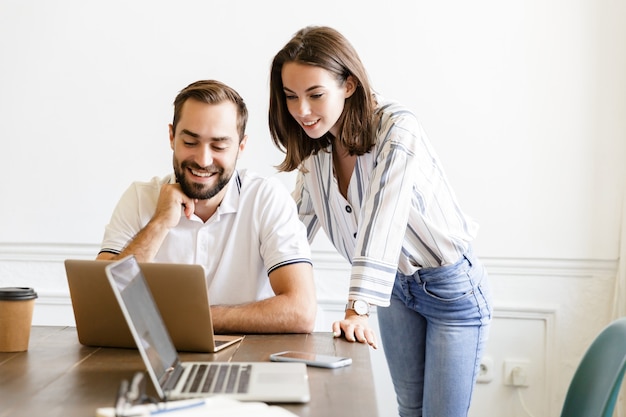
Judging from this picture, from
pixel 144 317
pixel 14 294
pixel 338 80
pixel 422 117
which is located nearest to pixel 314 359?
pixel 144 317

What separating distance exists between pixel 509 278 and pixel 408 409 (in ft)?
2.80

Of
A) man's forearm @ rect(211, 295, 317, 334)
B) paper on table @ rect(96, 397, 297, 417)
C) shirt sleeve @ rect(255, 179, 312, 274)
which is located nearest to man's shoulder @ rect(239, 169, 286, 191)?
shirt sleeve @ rect(255, 179, 312, 274)

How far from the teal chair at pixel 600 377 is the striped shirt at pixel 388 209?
46 centimetres

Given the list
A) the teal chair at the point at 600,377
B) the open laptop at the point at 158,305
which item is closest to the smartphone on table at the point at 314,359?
the open laptop at the point at 158,305

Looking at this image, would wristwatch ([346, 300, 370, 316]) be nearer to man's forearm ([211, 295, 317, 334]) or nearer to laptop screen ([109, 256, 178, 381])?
man's forearm ([211, 295, 317, 334])

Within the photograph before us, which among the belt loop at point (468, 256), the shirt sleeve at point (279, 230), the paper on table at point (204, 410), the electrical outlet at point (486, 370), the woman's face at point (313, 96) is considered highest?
the woman's face at point (313, 96)

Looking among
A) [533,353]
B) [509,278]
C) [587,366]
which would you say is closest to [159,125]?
[509,278]

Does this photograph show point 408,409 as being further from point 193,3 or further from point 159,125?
point 193,3

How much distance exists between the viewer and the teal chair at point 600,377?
1246mm

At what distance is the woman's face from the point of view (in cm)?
190

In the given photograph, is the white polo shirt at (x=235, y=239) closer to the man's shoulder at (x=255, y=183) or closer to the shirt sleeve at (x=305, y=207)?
the man's shoulder at (x=255, y=183)

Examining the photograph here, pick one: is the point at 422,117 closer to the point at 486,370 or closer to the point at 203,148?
the point at 486,370

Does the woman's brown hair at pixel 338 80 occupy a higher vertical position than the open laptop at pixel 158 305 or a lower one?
higher

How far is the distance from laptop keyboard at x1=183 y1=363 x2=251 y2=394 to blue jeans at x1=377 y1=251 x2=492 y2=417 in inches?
33.8
